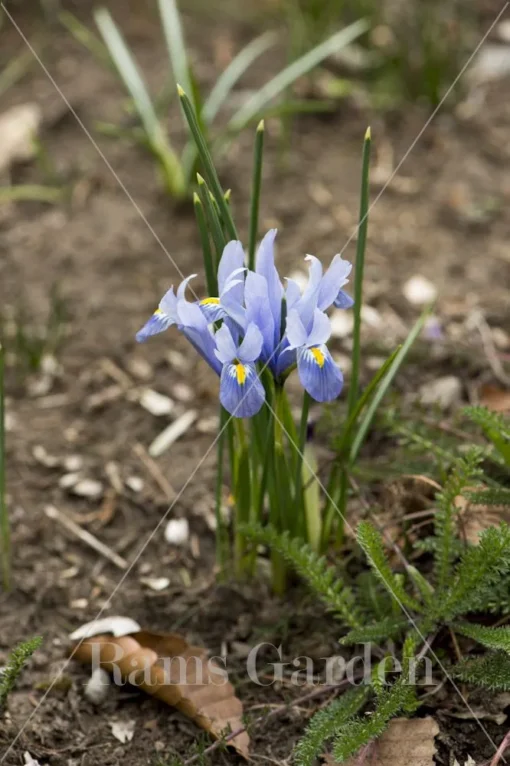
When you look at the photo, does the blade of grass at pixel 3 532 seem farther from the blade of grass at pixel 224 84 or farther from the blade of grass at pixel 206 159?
the blade of grass at pixel 224 84

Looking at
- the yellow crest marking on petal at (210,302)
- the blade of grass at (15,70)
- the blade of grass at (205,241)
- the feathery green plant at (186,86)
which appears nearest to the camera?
the yellow crest marking on petal at (210,302)

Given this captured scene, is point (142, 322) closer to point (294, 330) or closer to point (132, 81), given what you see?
point (132, 81)

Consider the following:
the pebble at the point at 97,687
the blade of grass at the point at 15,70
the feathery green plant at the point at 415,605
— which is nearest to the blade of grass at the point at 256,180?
the feathery green plant at the point at 415,605

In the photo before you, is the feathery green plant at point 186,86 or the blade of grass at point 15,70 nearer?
the feathery green plant at point 186,86

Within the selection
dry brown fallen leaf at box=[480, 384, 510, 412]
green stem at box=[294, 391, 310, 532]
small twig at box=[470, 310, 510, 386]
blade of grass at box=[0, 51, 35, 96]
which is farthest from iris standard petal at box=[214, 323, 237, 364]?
blade of grass at box=[0, 51, 35, 96]

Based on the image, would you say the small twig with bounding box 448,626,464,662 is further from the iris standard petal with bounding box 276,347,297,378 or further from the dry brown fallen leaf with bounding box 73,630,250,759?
the iris standard petal with bounding box 276,347,297,378

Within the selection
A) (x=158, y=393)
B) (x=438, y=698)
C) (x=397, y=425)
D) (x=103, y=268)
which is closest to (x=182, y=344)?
(x=158, y=393)

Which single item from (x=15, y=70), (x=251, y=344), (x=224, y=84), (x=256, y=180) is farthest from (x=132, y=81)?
(x=251, y=344)
